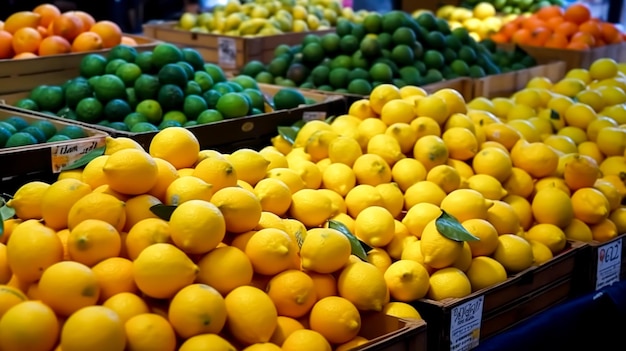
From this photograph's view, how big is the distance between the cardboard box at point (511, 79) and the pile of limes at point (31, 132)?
1853mm

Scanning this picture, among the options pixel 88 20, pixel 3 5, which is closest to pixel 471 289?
pixel 88 20

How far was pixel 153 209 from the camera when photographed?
4.41ft

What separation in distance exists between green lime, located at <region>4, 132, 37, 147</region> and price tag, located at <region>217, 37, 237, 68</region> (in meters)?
1.85

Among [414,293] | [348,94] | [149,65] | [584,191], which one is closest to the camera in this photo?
[414,293]

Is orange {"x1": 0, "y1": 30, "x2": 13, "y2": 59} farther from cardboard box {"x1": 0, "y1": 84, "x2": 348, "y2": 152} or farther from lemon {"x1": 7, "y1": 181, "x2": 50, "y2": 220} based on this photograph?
lemon {"x1": 7, "y1": 181, "x2": 50, "y2": 220}

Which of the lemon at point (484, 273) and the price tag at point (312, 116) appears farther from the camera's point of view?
the price tag at point (312, 116)

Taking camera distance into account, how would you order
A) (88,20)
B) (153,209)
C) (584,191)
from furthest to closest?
(88,20) < (584,191) < (153,209)

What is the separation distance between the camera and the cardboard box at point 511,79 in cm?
332

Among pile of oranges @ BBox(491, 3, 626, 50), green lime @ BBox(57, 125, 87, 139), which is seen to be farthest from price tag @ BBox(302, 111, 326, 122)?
pile of oranges @ BBox(491, 3, 626, 50)

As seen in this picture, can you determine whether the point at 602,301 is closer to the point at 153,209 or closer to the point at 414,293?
the point at 414,293

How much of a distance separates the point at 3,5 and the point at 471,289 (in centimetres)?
486

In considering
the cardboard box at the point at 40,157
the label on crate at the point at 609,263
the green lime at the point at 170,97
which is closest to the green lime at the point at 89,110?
the green lime at the point at 170,97

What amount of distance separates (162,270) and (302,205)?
20.7 inches

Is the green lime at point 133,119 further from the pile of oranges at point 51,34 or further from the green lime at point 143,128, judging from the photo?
the pile of oranges at point 51,34
